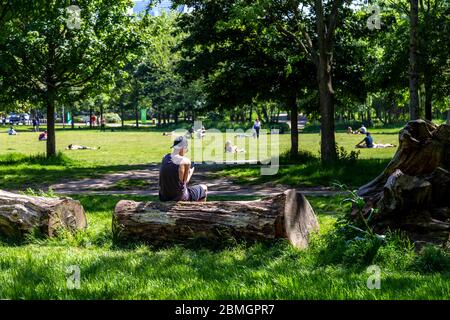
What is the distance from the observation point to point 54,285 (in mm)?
4922

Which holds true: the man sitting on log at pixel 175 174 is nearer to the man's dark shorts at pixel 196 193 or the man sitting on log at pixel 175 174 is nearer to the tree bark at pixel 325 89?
the man's dark shorts at pixel 196 193

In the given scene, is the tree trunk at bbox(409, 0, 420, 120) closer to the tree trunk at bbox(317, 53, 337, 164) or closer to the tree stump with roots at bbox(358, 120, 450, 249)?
the tree trunk at bbox(317, 53, 337, 164)

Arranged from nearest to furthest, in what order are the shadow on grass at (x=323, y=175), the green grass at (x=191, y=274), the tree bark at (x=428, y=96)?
the green grass at (x=191, y=274), the shadow on grass at (x=323, y=175), the tree bark at (x=428, y=96)

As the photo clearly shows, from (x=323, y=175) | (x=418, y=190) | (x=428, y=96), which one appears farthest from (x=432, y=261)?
(x=428, y=96)

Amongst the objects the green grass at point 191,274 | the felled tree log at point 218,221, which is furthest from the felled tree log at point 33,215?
the felled tree log at point 218,221

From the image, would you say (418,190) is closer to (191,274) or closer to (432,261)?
(432,261)

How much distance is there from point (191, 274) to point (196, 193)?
10.4 ft

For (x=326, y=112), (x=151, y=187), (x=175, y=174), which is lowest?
(x=151, y=187)

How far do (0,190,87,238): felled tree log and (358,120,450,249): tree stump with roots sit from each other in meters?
4.27

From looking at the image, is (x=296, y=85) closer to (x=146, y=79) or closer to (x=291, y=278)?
(x=291, y=278)

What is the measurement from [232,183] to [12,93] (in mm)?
10346

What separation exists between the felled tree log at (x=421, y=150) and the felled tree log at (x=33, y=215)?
4.27m

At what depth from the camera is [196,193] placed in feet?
28.0

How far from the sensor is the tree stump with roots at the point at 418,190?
266 inches
